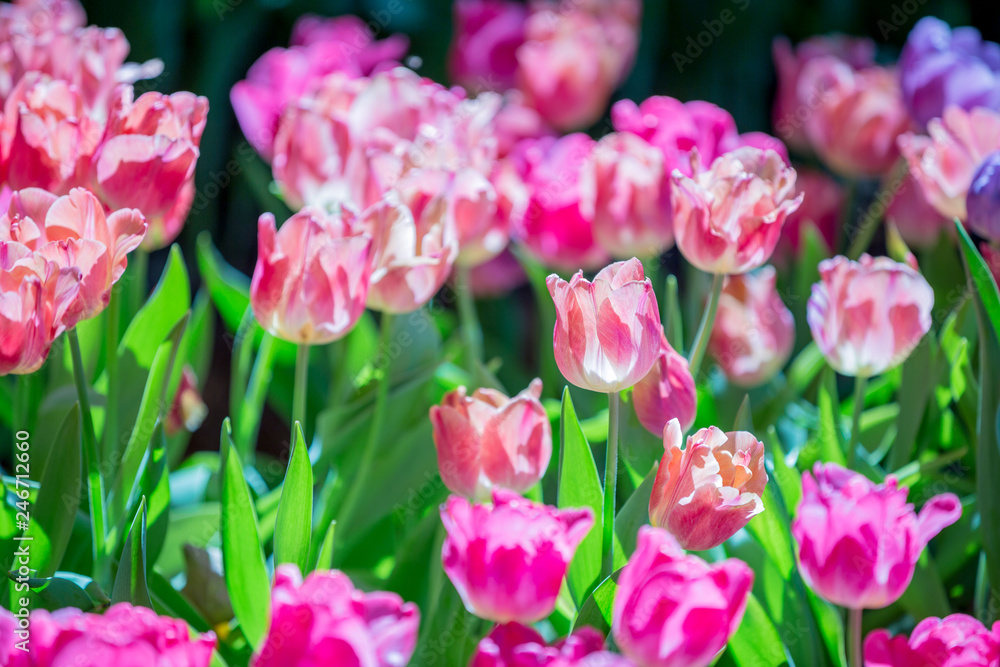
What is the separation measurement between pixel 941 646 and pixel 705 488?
0.16 m

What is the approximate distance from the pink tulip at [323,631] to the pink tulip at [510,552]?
0.05 meters

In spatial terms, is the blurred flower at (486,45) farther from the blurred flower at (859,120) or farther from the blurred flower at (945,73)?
the blurred flower at (945,73)

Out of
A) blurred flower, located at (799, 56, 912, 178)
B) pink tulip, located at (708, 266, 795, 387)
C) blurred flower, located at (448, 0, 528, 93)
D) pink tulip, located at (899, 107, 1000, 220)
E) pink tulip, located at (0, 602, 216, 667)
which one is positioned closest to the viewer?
pink tulip, located at (0, 602, 216, 667)

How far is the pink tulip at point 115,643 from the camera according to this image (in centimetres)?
37

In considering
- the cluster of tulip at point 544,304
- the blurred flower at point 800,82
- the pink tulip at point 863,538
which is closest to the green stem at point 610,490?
the cluster of tulip at point 544,304

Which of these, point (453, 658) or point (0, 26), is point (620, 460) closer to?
point (453, 658)

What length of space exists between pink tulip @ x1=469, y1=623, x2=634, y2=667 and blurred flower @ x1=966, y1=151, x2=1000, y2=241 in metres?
0.47

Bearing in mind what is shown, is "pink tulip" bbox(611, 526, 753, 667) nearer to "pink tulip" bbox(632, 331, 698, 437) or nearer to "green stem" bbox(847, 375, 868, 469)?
"pink tulip" bbox(632, 331, 698, 437)

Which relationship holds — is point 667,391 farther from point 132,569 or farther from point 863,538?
point 132,569

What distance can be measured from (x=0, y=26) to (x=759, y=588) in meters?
0.86

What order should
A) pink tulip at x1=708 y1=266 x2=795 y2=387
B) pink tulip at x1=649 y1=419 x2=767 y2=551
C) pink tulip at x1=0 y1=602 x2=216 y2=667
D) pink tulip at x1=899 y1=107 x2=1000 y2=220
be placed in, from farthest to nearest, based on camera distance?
pink tulip at x1=708 y1=266 x2=795 y2=387
pink tulip at x1=899 y1=107 x2=1000 y2=220
pink tulip at x1=649 y1=419 x2=767 y2=551
pink tulip at x1=0 y1=602 x2=216 y2=667

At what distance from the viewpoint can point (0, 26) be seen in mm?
911

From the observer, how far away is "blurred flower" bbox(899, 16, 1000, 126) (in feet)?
2.88

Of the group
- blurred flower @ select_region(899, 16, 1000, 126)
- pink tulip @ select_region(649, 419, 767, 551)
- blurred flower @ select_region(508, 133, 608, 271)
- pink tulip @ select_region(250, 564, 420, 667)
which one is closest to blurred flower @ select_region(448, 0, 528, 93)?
blurred flower @ select_region(508, 133, 608, 271)
